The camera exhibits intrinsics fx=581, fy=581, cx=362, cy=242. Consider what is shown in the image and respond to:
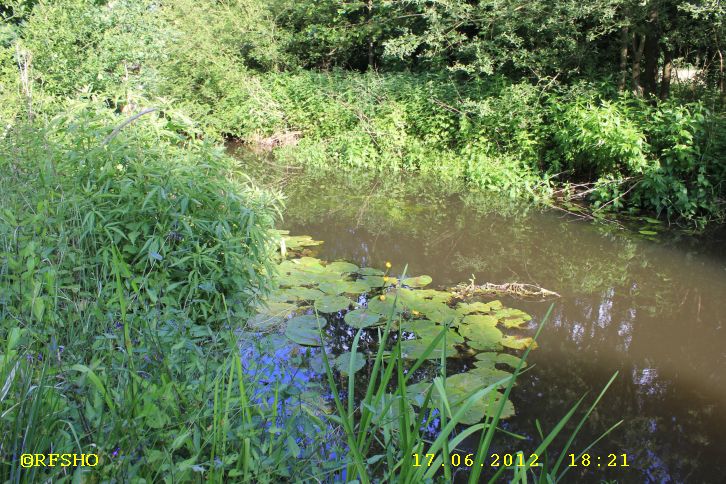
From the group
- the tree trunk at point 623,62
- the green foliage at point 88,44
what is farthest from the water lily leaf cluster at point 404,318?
the tree trunk at point 623,62

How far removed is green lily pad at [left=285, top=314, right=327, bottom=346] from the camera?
369 cm

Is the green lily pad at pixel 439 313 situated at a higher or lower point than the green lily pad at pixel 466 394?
lower

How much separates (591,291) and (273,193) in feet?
9.06

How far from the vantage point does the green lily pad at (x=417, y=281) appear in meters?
4.78

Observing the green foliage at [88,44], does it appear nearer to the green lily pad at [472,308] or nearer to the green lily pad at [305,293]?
the green lily pad at [305,293]

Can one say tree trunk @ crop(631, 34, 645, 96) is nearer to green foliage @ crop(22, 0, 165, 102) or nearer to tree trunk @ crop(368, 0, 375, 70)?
tree trunk @ crop(368, 0, 375, 70)

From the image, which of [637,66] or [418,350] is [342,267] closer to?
[418,350]

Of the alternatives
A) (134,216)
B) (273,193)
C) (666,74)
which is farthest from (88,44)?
(666,74)

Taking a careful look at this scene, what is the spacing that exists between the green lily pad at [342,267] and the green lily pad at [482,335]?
4.42ft

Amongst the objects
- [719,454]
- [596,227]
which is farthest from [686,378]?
[596,227]

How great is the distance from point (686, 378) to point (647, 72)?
6352 millimetres

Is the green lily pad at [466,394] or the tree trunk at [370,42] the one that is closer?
the green lily pad at [466,394]

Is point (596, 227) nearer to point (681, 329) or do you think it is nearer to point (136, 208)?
point (681, 329)

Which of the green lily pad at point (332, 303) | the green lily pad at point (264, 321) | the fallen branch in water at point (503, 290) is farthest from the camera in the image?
the fallen branch in water at point (503, 290)
